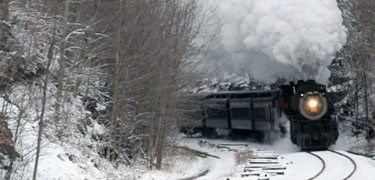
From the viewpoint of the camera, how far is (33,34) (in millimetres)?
13844

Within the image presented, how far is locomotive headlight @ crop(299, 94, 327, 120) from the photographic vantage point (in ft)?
78.8

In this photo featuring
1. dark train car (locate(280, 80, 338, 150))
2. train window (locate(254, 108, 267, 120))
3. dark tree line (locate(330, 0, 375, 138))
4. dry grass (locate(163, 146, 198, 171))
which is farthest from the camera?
dark tree line (locate(330, 0, 375, 138))

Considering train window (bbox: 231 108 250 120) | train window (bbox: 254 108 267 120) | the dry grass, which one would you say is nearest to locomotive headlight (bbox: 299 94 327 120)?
train window (bbox: 254 108 267 120)

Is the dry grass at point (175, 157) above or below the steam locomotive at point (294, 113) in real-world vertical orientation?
below

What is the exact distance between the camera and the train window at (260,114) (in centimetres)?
2780

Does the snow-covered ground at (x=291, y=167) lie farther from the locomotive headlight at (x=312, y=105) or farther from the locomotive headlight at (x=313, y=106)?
the locomotive headlight at (x=312, y=105)

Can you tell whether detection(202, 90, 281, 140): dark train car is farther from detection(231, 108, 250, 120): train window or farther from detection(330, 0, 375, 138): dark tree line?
detection(330, 0, 375, 138): dark tree line

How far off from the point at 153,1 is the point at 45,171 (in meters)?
10.3

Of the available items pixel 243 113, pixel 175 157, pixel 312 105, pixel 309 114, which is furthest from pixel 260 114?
pixel 175 157

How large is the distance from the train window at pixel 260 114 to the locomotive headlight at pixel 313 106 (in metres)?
3.61

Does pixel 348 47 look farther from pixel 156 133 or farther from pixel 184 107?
pixel 156 133

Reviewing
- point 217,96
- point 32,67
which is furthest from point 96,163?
point 217,96

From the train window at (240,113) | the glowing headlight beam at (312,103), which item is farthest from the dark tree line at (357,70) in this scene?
the train window at (240,113)

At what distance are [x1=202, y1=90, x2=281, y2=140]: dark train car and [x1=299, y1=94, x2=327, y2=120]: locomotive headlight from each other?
5.15ft
